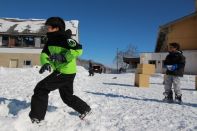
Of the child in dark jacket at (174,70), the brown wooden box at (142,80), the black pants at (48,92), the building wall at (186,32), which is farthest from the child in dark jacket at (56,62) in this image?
the building wall at (186,32)

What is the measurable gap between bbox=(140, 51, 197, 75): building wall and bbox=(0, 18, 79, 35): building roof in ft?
34.4

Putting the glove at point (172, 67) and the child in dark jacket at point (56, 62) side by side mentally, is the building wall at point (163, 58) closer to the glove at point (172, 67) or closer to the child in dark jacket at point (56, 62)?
the glove at point (172, 67)

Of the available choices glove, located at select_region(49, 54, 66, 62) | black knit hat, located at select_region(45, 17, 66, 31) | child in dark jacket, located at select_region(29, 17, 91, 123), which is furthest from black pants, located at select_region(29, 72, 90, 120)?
black knit hat, located at select_region(45, 17, 66, 31)

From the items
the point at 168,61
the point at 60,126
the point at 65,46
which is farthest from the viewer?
the point at 168,61

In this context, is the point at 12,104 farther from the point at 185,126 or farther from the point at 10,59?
the point at 10,59

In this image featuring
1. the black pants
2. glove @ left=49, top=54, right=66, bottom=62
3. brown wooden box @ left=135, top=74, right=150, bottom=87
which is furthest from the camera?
brown wooden box @ left=135, top=74, right=150, bottom=87

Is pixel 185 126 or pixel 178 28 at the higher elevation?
pixel 178 28

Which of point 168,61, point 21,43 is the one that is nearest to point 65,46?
point 168,61

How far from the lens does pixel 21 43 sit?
5019 centimetres

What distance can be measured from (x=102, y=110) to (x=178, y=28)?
3791 cm

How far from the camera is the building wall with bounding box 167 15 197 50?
41.7 metres

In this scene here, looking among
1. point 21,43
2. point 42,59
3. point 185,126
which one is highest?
point 21,43

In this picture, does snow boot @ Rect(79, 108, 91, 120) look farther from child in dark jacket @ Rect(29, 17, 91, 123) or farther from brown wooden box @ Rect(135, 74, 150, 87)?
brown wooden box @ Rect(135, 74, 150, 87)

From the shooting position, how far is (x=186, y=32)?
42594 mm
